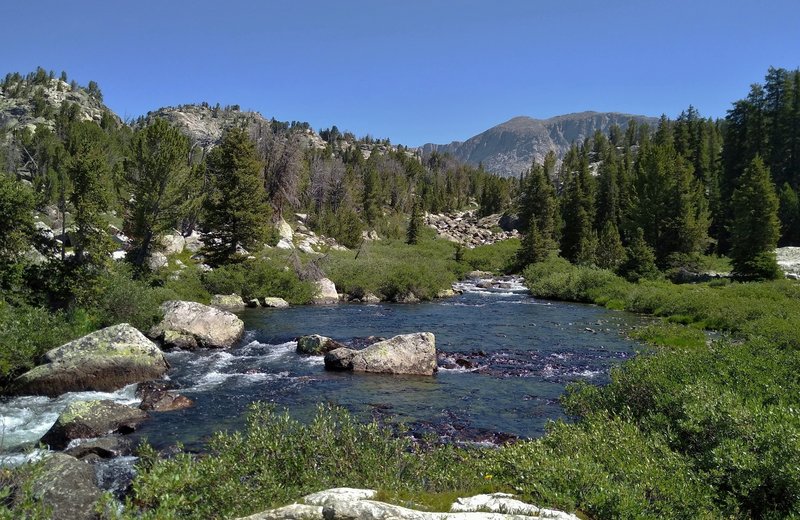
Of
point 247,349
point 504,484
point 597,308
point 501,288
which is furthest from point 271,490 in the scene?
point 501,288

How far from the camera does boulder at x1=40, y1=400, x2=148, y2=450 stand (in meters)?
13.7

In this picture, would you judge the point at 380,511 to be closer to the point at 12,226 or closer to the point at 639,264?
the point at 12,226

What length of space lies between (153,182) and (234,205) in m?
7.99

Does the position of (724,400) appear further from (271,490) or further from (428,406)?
(428,406)

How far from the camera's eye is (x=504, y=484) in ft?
25.3

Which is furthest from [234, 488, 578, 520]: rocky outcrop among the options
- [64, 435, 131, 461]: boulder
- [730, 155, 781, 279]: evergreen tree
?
[730, 155, 781, 279]: evergreen tree

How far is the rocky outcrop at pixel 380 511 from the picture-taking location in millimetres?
5957

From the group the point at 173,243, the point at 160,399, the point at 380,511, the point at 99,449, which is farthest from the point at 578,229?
the point at 380,511

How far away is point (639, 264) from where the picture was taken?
53062 mm

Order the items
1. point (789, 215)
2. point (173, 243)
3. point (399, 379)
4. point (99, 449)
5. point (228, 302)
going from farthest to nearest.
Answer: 1. point (789, 215)
2. point (173, 243)
3. point (228, 302)
4. point (399, 379)
5. point (99, 449)

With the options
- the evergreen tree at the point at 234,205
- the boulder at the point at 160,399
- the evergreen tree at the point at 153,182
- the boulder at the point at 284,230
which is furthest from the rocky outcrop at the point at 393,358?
the boulder at the point at 284,230

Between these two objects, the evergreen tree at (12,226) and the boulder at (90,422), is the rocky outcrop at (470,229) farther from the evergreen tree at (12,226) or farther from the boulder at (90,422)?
the boulder at (90,422)

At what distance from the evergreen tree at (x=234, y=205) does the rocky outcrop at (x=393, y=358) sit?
2539 centimetres

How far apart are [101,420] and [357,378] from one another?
30.4 feet
